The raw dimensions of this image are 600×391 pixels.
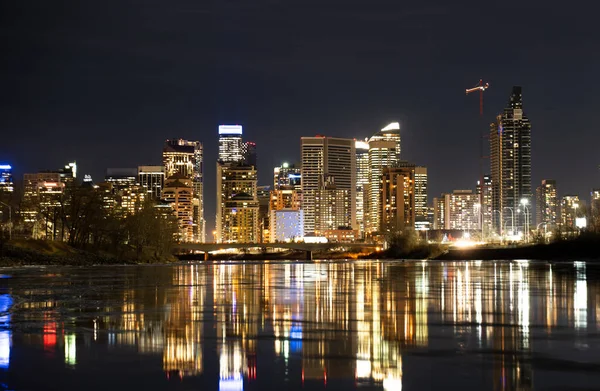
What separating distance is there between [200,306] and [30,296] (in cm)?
1232

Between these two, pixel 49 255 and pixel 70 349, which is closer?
pixel 70 349

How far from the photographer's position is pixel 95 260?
138 metres

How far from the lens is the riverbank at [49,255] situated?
114 meters

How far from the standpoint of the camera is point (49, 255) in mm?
123375

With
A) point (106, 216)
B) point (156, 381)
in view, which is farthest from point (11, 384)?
point (106, 216)

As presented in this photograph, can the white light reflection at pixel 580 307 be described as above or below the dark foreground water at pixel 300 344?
below

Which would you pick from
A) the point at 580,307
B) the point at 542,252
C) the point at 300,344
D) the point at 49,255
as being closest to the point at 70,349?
the point at 300,344

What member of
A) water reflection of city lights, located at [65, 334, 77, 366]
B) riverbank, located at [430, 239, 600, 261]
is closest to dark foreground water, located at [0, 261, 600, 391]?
water reflection of city lights, located at [65, 334, 77, 366]

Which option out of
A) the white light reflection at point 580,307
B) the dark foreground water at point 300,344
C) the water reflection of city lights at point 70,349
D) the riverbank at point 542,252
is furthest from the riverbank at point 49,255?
the water reflection of city lights at point 70,349

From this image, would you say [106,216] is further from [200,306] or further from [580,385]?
[580,385]

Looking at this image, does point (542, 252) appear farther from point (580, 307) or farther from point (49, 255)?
point (580, 307)

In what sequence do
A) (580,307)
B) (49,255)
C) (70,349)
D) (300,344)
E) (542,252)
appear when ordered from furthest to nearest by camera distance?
(542,252), (49,255), (580,307), (300,344), (70,349)

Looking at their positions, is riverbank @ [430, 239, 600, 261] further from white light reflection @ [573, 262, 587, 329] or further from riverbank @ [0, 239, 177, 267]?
white light reflection @ [573, 262, 587, 329]

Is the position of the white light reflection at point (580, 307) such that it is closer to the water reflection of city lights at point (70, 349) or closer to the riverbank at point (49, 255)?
the water reflection of city lights at point (70, 349)
